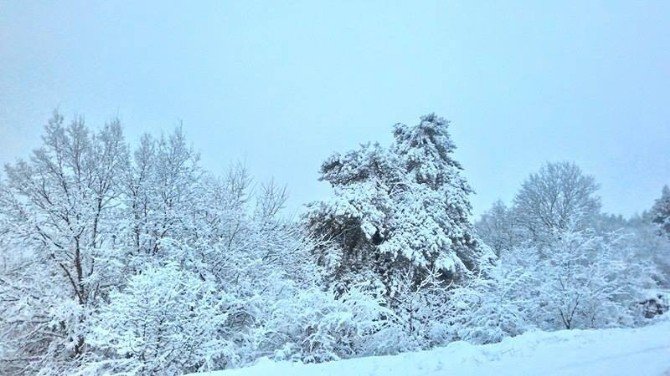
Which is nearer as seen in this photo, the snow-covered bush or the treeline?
the snow-covered bush

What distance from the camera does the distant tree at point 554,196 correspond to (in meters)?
31.4

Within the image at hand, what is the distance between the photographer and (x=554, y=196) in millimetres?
31984

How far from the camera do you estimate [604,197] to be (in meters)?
33.1

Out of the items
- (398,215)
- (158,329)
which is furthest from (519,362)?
(398,215)

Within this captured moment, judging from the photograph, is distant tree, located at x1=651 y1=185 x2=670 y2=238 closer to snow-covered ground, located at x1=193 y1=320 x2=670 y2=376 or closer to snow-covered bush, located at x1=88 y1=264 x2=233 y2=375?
snow-covered ground, located at x1=193 y1=320 x2=670 y2=376

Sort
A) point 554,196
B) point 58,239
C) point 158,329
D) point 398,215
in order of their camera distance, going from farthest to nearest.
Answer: point 554,196, point 398,215, point 58,239, point 158,329

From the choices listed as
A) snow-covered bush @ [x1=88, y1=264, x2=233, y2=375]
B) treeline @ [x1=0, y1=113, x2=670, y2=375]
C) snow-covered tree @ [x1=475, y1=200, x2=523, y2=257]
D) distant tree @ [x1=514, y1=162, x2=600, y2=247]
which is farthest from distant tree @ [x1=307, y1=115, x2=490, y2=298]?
snow-covered tree @ [x1=475, y1=200, x2=523, y2=257]

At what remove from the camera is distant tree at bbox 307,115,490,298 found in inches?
619

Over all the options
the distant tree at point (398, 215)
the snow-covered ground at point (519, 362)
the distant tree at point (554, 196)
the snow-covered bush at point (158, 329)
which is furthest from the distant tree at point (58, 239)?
the distant tree at point (554, 196)

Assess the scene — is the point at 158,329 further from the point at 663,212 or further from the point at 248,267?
the point at 663,212

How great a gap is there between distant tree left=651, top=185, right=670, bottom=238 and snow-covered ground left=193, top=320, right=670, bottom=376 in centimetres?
3305

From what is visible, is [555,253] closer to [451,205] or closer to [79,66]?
[451,205]

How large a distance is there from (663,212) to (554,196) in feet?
41.4

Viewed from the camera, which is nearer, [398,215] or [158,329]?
[158,329]
